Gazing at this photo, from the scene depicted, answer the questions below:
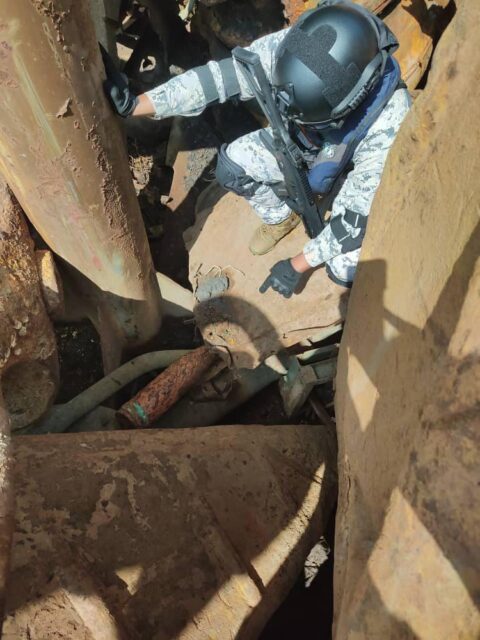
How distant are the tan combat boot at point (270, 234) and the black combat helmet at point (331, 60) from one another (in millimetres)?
1146

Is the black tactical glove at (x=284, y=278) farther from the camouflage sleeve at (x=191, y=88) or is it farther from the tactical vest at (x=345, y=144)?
the camouflage sleeve at (x=191, y=88)

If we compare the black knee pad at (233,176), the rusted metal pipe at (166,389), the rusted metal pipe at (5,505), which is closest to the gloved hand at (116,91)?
the black knee pad at (233,176)

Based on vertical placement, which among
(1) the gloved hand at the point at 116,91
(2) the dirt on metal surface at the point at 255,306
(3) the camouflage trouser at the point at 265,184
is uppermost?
(1) the gloved hand at the point at 116,91

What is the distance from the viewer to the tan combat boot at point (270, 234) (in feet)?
12.0

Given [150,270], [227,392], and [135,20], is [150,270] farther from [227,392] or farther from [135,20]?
[135,20]

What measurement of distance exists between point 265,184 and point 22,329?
1.94 meters

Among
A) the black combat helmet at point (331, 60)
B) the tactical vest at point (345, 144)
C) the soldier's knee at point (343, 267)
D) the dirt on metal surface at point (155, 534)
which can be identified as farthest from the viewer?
the soldier's knee at point (343, 267)

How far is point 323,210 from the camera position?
360cm

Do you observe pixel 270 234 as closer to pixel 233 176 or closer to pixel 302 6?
pixel 233 176

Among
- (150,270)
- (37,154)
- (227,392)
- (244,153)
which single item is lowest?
(227,392)

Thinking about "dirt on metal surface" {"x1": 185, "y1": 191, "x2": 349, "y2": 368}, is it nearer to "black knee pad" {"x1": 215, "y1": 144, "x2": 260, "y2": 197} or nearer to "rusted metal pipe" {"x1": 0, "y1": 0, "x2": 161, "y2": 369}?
"black knee pad" {"x1": 215, "y1": 144, "x2": 260, "y2": 197}

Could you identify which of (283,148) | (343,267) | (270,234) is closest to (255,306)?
(270,234)

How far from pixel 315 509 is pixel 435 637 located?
3.72ft

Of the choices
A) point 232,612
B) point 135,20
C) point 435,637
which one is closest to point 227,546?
point 232,612
